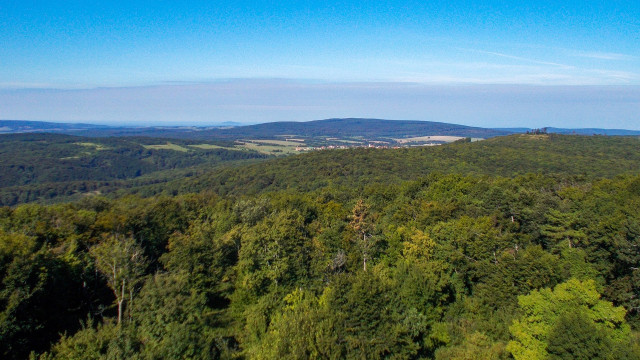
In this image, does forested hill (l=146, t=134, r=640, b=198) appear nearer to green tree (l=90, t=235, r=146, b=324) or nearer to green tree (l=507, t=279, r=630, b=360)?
green tree (l=90, t=235, r=146, b=324)

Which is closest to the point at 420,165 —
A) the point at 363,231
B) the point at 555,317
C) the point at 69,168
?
the point at 363,231

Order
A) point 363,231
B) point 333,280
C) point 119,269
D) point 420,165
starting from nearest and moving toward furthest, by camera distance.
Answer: point 119,269 → point 333,280 → point 363,231 → point 420,165

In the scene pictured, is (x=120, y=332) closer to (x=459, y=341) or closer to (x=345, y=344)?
(x=345, y=344)

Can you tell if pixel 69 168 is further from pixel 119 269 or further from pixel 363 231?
pixel 363 231

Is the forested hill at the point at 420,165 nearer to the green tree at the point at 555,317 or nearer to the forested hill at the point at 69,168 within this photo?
the forested hill at the point at 69,168

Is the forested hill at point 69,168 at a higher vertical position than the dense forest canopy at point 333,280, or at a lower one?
lower

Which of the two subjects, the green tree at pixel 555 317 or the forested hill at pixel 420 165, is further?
the forested hill at pixel 420 165

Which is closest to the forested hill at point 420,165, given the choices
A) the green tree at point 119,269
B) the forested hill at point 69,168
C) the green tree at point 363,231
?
the forested hill at point 69,168
